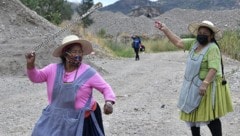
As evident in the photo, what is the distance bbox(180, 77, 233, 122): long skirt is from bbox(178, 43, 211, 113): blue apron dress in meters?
0.07

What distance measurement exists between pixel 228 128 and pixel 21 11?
22093mm

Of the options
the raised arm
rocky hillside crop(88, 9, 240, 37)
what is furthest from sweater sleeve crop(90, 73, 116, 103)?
rocky hillside crop(88, 9, 240, 37)

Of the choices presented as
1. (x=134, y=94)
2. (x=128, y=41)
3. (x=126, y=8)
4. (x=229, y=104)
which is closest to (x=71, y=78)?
(x=229, y=104)

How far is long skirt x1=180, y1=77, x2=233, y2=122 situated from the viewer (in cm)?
642

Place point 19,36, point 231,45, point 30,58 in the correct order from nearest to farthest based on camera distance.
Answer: point 30,58 < point 19,36 < point 231,45

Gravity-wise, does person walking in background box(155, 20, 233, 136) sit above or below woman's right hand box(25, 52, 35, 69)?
below

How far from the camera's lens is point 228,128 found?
924 centimetres

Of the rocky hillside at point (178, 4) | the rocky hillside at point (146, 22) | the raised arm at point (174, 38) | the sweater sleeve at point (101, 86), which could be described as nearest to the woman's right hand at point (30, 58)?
the sweater sleeve at point (101, 86)

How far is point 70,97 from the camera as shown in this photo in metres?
5.02

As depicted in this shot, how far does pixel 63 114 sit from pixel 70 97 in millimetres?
163

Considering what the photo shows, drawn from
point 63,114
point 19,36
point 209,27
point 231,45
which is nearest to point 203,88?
point 209,27

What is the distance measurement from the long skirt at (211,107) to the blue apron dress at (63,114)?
1818 mm

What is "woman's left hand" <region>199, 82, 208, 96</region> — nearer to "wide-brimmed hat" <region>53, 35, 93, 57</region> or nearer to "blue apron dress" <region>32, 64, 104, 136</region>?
"wide-brimmed hat" <region>53, 35, 93, 57</region>

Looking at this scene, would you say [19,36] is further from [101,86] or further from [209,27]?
[101,86]
